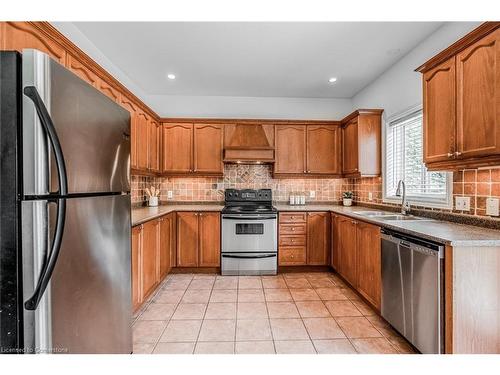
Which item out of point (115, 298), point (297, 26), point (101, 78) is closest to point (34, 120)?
point (115, 298)

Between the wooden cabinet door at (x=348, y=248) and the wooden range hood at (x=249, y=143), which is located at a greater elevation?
the wooden range hood at (x=249, y=143)

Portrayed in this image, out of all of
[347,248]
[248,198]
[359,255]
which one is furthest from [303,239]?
[248,198]

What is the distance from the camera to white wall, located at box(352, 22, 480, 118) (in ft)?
7.74

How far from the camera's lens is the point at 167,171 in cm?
401

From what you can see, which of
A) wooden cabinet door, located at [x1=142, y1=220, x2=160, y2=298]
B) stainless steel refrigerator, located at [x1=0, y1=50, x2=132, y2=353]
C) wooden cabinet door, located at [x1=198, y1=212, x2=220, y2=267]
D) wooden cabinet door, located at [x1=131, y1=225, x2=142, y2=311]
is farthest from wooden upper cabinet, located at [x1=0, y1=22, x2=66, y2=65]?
wooden cabinet door, located at [x1=198, y1=212, x2=220, y2=267]

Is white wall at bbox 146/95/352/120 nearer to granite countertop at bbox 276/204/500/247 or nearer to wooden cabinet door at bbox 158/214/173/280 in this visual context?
wooden cabinet door at bbox 158/214/173/280

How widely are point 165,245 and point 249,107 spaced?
2526mm

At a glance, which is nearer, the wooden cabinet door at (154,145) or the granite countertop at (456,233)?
the granite countertop at (456,233)

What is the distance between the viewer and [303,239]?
12.2 feet

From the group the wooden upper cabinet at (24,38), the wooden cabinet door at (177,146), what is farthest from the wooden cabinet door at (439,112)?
the wooden cabinet door at (177,146)

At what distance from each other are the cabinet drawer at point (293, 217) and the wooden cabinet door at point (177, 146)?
Answer: 1.63 m

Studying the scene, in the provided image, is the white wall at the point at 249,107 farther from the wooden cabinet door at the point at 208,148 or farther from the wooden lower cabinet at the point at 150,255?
the wooden lower cabinet at the point at 150,255

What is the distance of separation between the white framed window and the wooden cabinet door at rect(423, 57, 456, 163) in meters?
0.46

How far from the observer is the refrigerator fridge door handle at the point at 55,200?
3.23ft
